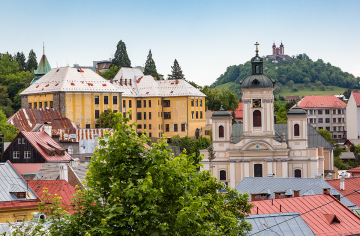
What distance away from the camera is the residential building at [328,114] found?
151 metres

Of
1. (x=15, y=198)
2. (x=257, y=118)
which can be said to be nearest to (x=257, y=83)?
(x=257, y=118)

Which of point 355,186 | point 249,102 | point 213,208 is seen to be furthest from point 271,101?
point 213,208

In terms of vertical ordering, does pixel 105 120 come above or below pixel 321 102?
below

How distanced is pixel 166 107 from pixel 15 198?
8271cm

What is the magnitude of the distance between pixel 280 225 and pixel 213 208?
8.35 m

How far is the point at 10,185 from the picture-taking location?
1331 inches

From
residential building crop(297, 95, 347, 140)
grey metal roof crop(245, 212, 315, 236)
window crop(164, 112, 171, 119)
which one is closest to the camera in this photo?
grey metal roof crop(245, 212, 315, 236)

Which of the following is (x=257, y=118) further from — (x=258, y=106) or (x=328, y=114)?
(x=328, y=114)

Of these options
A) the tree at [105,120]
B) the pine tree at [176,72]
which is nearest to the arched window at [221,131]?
the tree at [105,120]

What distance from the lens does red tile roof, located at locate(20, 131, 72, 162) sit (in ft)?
181

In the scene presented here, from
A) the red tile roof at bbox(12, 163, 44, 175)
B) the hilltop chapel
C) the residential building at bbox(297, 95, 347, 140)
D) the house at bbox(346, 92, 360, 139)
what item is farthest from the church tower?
the residential building at bbox(297, 95, 347, 140)

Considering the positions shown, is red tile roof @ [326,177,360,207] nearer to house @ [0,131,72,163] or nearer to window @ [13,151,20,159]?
house @ [0,131,72,163]

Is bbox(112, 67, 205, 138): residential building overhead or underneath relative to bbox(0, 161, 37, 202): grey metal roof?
overhead

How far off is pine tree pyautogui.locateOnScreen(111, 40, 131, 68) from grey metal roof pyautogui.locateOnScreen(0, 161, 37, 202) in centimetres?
11088
